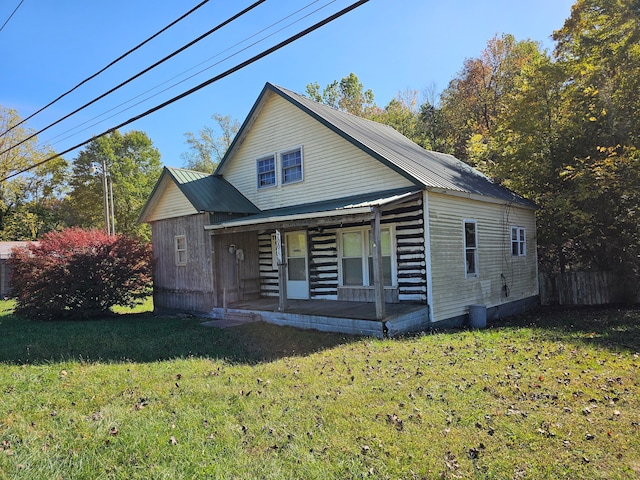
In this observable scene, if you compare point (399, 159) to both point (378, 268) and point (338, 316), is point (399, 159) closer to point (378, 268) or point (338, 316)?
point (378, 268)

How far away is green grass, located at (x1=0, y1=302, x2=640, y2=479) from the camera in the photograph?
372cm

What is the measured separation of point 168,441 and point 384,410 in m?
2.35

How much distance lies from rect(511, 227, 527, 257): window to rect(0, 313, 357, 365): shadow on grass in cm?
781

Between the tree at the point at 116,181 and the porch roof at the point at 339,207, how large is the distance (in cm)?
2868

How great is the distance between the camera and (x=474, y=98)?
30.1m

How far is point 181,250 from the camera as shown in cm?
1390

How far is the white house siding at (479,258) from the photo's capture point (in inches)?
409

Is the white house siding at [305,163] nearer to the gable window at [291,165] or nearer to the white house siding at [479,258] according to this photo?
the gable window at [291,165]

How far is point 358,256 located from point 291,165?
378cm

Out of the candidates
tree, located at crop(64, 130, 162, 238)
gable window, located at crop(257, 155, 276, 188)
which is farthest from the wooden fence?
tree, located at crop(64, 130, 162, 238)

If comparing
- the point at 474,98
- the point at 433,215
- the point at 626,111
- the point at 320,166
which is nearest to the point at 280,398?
the point at 433,215

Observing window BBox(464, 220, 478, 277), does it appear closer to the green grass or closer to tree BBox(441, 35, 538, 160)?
the green grass

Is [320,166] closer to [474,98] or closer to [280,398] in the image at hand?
[280,398]

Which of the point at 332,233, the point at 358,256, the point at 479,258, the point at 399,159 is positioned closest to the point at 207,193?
the point at 332,233
